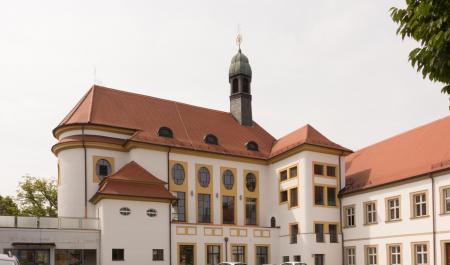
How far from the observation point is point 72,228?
102ft

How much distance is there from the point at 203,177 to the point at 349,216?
440 inches

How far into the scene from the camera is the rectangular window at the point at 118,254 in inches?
1248

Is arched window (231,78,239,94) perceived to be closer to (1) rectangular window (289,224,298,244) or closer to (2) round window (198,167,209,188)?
(2) round window (198,167,209,188)

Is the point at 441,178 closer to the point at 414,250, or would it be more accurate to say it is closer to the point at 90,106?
the point at 414,250

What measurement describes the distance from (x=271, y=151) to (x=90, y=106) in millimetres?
15189

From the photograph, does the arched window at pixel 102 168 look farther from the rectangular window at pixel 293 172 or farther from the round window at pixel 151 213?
the rectangular window at pixel 293 172

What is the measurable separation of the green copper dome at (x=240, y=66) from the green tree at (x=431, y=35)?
3865cm

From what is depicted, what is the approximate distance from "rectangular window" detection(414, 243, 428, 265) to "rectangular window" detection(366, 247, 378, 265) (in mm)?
3535

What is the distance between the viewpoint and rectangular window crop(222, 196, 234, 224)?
129 feet

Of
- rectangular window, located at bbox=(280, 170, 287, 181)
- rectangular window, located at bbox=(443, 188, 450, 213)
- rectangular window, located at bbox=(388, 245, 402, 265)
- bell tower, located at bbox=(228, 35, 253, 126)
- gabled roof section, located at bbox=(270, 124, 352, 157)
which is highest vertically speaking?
bell tower, located at bbox=(228, 35, 253, 126)

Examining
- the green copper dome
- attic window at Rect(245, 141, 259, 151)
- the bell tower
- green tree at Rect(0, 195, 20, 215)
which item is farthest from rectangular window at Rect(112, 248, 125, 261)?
green tree at Rect(0, 195, 20, 215)

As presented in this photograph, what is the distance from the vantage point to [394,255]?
3259 centimetres

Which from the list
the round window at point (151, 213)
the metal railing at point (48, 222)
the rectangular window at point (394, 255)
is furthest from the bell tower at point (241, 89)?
the metal railing at point (48, 222)

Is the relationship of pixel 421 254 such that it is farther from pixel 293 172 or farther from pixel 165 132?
pixel 165 132
